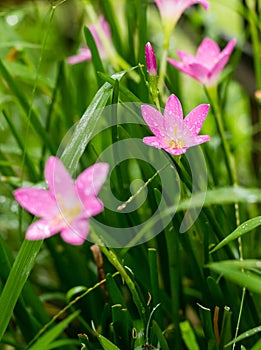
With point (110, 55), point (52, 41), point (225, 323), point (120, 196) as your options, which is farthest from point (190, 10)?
point (225, 323)

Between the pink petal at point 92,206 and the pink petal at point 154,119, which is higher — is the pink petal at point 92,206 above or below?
below

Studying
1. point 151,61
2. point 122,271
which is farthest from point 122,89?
point 122,271

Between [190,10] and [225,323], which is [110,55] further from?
[190,10]

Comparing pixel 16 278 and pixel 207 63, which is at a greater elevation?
pixel 207 63

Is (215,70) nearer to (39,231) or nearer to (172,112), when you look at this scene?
(172,112)

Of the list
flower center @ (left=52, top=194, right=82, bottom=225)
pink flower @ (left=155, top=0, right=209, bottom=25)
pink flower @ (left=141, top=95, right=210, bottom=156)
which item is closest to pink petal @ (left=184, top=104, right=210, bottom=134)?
pink flower @ (left=141, top=95, right=210, bottom=156)

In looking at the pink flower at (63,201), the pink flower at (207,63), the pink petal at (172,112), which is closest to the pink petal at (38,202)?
the pink flower at (63,201)

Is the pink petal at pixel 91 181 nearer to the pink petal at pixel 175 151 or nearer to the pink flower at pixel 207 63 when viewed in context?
the pink petal at pixel 175 151
